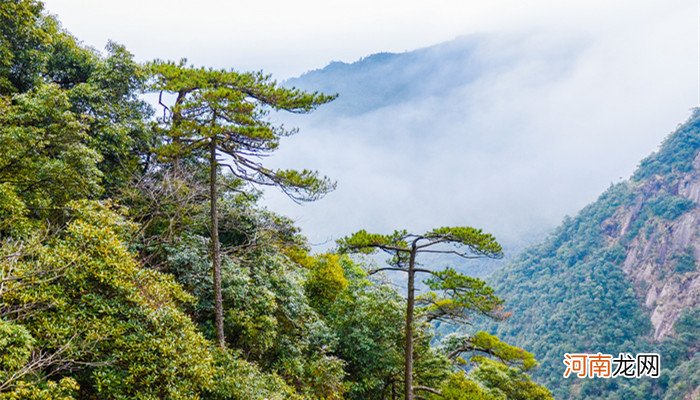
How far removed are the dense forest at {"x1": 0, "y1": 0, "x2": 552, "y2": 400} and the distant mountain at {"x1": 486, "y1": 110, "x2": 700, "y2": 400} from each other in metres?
35.4

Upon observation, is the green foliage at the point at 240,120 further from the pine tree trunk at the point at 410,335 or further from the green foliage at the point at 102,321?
the green foliage at the point at 102,321

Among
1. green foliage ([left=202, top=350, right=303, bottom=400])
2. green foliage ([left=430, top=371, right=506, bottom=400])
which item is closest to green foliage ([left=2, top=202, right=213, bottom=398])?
green foliage ([left=202, top=350, right=303, bottom=400])

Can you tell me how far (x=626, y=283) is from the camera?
52562mm

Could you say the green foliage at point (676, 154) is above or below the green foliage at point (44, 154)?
above

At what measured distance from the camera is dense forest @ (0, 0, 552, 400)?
5395mm

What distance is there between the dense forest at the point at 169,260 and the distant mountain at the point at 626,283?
3540cm

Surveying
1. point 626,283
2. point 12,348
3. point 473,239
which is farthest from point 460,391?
point 626,283

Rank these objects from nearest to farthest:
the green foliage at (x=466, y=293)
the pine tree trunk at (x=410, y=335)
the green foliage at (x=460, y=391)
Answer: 1. the green foliage at (x=466, y=293)
2. the pine tree trunk at (x=410, y=335)
3. the green foliage at (x=460, y=391)

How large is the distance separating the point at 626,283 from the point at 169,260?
59210 mm

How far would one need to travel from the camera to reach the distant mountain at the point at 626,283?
4162 cm

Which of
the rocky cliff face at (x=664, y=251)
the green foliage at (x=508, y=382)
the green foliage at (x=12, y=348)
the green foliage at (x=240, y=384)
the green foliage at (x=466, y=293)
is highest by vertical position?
the rocky cliff face at (x=664, y=251)

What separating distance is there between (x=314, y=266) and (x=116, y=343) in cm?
834

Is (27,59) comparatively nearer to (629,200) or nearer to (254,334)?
(254,334)

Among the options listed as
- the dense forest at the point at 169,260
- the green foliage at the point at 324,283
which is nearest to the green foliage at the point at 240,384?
the dense forest at the point at 169,260
